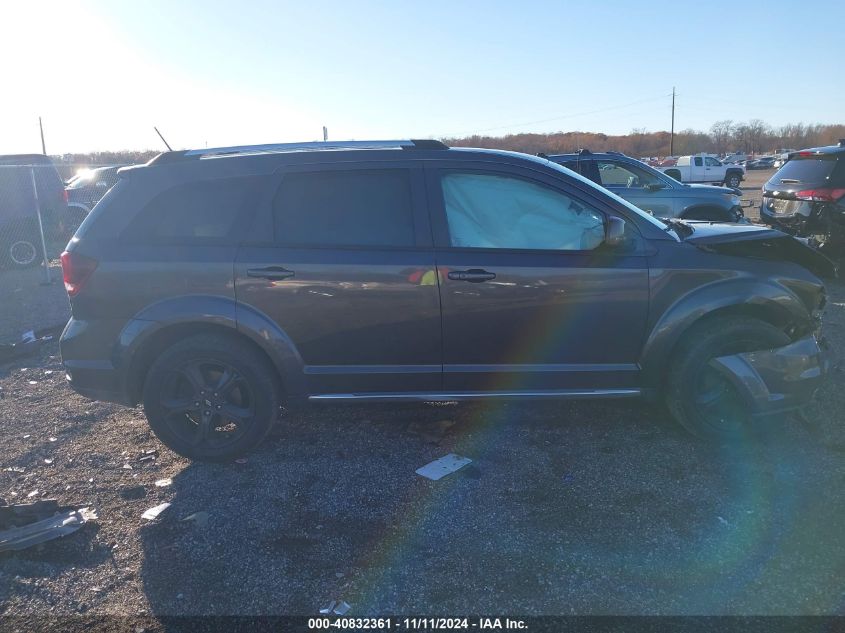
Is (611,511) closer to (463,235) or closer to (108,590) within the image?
(463,235)

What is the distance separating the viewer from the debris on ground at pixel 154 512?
3.72m

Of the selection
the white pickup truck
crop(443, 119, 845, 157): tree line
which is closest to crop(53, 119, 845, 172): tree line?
crop(443, 119, 845, 157): tree line

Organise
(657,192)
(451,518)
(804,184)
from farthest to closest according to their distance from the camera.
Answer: (657,192) → (804,184) → (451,518)

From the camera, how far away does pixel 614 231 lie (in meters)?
4.05

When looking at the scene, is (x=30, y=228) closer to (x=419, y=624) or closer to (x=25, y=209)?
(x=25, y=209)

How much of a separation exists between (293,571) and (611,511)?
5.69 ft

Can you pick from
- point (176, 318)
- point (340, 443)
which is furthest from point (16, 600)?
point (340, 443)

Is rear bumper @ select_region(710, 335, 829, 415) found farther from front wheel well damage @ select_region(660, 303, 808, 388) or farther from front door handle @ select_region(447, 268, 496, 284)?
front door handle @ select_region(447, 268, 496, 284)

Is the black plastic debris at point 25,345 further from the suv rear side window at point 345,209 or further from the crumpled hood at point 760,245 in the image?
the crumpled hood at point 760,245

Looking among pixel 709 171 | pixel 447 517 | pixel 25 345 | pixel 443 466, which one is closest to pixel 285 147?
pixel 443 466

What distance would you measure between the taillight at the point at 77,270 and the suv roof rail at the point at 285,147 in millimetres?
783

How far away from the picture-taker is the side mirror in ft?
13.3

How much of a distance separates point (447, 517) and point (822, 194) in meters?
7.83

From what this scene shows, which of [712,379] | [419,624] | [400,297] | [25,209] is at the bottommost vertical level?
[419,624]
